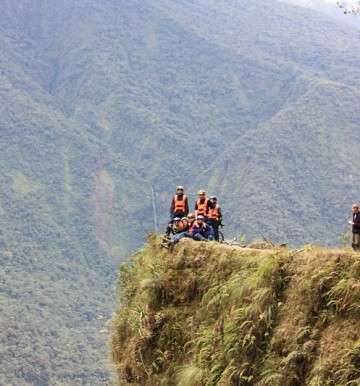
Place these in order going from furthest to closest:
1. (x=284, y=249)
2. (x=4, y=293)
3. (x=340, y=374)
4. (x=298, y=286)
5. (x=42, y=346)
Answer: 1. (x=4, y=293)
2. (x=42, y=346)
3. (x=284, y=249)
4. (x=298, y=286)
5. (x=340, y=374)

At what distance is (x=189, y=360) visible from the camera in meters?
13.8

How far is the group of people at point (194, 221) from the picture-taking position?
16869 mm

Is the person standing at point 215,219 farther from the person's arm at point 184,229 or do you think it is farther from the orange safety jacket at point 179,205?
the person's arm at point 184,229

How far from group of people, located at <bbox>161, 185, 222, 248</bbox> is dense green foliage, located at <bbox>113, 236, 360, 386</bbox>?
0.60 metres

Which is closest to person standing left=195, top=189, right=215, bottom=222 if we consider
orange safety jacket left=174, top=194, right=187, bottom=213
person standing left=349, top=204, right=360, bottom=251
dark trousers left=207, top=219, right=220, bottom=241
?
dark trousers left=207, top=219, right=220, bottom=241

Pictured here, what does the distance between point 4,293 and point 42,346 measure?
105ft

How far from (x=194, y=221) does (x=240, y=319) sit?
5.29 meters

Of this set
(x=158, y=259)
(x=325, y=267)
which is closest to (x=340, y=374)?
(x=325, y=267)

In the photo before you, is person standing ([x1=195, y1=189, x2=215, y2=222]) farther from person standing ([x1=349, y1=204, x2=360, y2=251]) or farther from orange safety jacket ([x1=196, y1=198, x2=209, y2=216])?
person standing ([x1=349, y1=204, x2=360, y2=251])

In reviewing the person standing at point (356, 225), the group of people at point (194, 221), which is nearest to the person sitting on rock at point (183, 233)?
the group of people at point (194, 221)

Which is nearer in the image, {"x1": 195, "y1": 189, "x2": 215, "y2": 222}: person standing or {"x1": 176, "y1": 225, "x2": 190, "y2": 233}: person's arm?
{"x1": 176, "y1": 225, "x2": 190, "y2": 233}: person's arm

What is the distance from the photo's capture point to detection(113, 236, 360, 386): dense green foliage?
10.8 meters

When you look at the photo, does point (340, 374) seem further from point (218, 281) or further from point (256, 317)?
point (218, 281)

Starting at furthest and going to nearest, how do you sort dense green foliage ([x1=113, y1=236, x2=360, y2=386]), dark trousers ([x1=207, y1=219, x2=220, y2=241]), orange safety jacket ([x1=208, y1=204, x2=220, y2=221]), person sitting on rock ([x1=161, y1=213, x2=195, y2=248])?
orange safety jacket ([x1=208, y1=204, x2=220, y2=221]), dark trousers ([x1=207, y1=219, x2=220, y2=241]), person sitting on rock ([x1=161, y1=213, x2=195, y2=248]), dense green foliage ([x1=113, y1=236, x2=360, y2=386])
